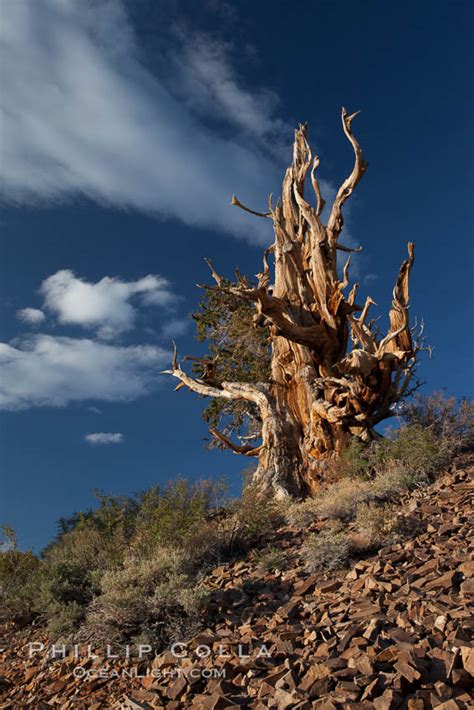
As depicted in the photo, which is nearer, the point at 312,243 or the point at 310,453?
the point at 310,453

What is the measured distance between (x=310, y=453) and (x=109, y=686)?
837 centimetres

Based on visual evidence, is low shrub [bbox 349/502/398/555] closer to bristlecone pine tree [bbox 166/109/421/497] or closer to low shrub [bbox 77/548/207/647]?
low shrub [bbox 77/548/207/647]

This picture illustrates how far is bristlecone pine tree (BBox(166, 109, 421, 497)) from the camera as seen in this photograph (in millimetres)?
12523

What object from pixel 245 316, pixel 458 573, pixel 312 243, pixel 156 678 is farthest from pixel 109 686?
pixel 245 316

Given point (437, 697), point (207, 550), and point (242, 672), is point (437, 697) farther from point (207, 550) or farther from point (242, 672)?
point (207, 550)

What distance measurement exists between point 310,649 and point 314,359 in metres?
9.64

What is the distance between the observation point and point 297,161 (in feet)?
52.9

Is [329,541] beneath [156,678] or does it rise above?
above

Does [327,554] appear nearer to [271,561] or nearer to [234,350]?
[271,561]

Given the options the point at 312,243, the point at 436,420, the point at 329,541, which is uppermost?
the point at 312,243

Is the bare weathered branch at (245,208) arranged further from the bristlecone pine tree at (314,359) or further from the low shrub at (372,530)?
the low shrub at (372,530)

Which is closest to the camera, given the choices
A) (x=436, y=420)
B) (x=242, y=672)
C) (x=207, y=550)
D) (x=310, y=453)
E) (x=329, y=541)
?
(x=242, y=672)

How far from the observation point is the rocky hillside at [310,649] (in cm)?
405

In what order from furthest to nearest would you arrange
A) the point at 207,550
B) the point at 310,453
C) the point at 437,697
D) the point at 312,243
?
the point at 312,243 < the point at 310,453 < the point at 207,550 < the point at 437,697
